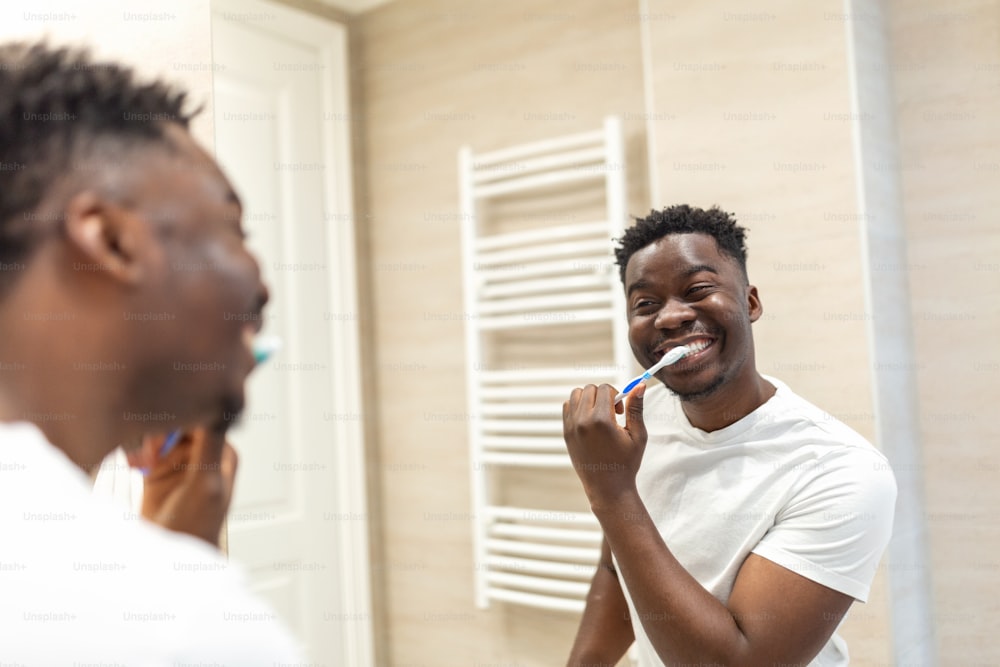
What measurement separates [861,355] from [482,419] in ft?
2.91

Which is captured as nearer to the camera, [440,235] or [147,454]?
[147,454]

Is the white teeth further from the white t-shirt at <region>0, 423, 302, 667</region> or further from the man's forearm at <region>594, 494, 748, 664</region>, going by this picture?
the white t-shirt at <region>0, 423, 302, 667</region>

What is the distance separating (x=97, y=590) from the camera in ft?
0.98

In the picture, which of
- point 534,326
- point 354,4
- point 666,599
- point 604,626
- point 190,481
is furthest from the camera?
point 354,4

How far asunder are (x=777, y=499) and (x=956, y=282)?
0.77 m

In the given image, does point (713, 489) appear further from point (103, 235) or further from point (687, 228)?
point (103, 235)

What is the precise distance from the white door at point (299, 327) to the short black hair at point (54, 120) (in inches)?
64.0

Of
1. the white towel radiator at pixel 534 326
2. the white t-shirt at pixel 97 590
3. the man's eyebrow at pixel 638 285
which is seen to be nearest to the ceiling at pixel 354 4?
the white towel radiator at pixel 534 326

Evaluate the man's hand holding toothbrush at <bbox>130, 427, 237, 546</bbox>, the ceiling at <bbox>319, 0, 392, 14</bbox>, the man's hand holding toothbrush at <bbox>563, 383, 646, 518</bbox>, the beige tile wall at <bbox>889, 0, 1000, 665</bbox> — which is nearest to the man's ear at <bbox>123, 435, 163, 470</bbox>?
the man's hand holding toothbrush at <bbox>130, 427, 237, 546</bbox>

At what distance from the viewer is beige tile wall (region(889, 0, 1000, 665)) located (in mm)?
1483

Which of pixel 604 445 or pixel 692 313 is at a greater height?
pixel 692 313

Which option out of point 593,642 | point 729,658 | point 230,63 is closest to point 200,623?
point 729,658

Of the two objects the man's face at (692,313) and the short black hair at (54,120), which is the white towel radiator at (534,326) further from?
the short black hair at (54,120)

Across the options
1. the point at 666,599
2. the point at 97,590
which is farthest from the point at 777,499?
the point at 97,590
